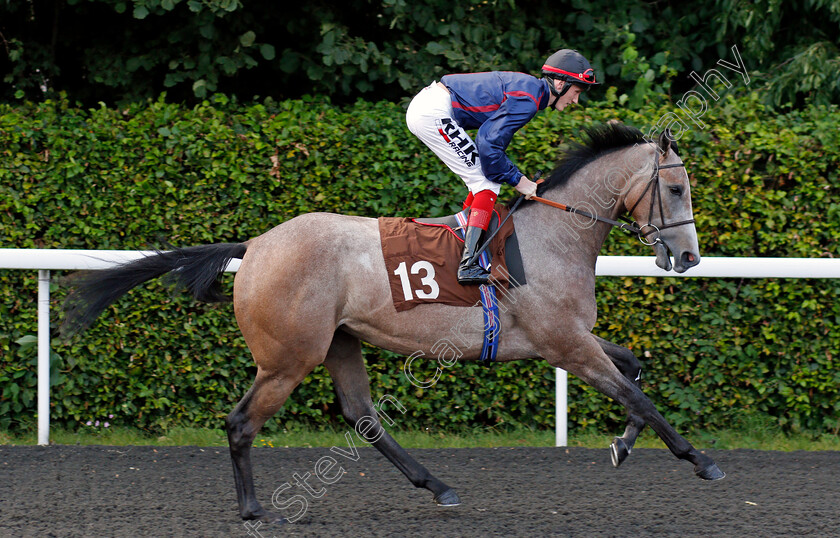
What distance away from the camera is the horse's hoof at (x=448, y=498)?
4.10 m

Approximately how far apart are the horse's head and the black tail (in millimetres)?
2014

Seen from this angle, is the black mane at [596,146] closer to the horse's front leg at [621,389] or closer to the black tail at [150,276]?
the horse's front leg at [621,389]

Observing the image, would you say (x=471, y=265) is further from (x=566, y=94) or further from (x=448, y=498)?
(x=448, y=498)

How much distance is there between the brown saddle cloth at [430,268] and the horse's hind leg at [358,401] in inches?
21.6

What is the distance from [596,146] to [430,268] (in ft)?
3.57

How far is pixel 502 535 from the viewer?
142 inches

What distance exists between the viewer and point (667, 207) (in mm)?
3977

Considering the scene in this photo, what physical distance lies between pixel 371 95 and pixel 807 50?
3.49 m

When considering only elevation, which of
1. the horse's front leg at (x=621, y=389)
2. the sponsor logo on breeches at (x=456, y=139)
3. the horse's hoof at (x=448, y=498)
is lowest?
the horse's hoof at (x=448, y=498)

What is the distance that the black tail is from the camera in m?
4.23

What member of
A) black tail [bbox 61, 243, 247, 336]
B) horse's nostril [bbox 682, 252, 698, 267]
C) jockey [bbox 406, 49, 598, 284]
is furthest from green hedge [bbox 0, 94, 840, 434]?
horse's nostril [bbox 682, 252, 698, 267]

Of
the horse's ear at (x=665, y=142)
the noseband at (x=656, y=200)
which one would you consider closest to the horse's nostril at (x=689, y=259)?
the noseband at (x=656, y=200)

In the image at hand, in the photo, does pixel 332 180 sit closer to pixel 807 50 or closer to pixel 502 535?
pixel 502 535

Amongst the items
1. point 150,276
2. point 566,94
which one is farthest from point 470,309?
point 150,276
